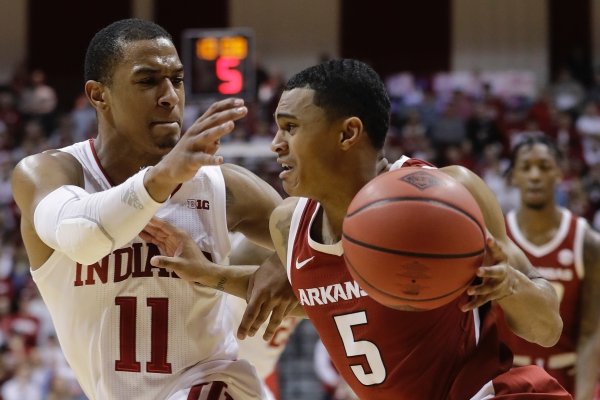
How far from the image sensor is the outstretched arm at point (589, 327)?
18.2 feet

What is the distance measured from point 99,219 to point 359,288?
3.01 feet

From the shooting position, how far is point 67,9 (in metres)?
20.4

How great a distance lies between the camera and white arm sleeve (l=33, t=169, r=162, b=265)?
3238 mm

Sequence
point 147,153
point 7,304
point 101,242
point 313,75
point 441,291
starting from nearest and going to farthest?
1. point 441,291
2. point 101,242
3. point 313,75
4. point 147,153
5. point 7,304

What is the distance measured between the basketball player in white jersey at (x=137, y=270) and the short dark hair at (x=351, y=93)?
52 cm

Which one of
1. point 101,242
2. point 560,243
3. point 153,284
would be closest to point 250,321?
point 153,284

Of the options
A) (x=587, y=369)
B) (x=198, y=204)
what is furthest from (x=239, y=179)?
(x=587, y=369)

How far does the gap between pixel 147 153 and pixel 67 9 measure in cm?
1754

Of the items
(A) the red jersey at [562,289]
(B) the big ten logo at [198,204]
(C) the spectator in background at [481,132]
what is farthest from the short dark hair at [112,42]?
(C) the spectator in background at [481,132]

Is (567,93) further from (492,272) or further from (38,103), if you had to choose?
(492,272)

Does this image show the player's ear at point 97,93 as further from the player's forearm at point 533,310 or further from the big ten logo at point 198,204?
the player's forearm at point 533,310

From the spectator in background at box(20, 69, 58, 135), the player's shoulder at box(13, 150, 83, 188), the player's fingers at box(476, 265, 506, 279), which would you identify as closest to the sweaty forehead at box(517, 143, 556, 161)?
the player's shoulder at box(13, 150, 83, 188)

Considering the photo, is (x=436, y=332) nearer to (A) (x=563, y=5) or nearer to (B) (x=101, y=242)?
(B) (x=101, y=242)

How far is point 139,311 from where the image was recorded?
144 inches
